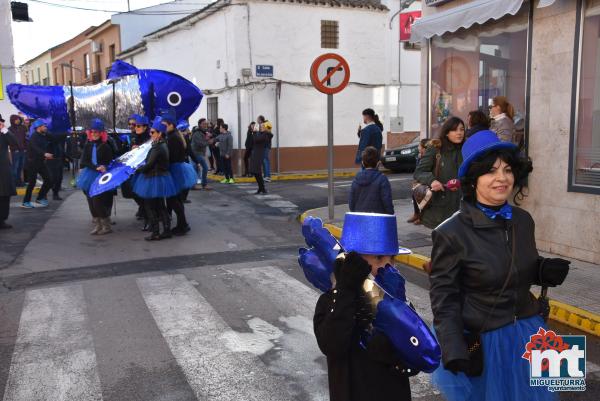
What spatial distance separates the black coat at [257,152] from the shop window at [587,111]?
27.2 feet

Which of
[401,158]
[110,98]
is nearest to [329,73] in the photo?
[110,98]

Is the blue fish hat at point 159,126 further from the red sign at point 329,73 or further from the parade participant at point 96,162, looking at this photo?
the red sign at point 329,73

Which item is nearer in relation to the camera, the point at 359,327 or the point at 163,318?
the point at 359,327

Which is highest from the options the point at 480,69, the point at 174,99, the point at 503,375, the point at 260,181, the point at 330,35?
the point at 330,35

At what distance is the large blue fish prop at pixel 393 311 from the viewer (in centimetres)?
194

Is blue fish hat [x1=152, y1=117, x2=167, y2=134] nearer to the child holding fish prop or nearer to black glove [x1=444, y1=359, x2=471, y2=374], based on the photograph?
the child holding fish prop

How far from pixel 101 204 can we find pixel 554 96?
707cm

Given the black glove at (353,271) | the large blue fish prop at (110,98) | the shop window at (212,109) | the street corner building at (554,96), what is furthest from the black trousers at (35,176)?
the black glove at (353,271)

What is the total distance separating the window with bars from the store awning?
10.4 metres

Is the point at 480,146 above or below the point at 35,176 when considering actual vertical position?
above

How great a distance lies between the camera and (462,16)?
27.5 ft

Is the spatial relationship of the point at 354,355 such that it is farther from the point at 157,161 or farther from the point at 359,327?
the point at 157,161

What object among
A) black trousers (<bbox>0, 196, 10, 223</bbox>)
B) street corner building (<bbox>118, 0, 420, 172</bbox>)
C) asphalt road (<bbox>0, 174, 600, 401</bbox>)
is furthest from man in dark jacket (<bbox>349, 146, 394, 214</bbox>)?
street corner building (<bbox>118, 0, 420, 172</bbox>)

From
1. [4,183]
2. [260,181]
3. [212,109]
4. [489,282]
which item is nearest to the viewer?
[489,282]
